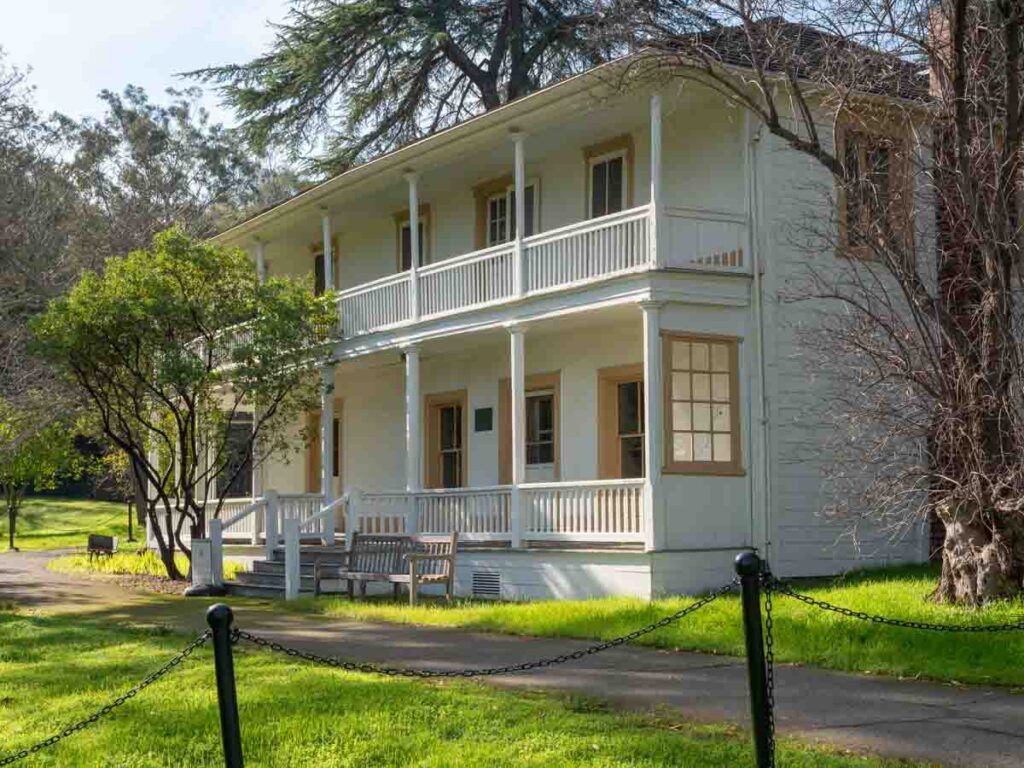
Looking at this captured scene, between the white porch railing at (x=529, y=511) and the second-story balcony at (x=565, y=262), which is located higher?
the second-story balcony at (x=565, y=262)

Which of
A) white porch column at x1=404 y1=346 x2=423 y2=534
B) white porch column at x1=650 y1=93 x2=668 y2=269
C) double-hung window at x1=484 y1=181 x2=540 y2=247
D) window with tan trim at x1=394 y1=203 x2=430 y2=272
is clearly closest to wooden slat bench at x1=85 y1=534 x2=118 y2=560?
window with tan trim at x1=394 y1=203 x2=430 y2=272

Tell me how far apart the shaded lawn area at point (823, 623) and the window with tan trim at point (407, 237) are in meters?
8.28

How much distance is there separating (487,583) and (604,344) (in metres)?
3.77

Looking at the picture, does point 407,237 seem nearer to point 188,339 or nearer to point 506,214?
point 506,214

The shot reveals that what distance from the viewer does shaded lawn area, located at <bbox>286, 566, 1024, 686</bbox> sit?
11.1 metres

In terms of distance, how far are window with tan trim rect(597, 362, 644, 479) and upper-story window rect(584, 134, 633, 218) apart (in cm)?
232

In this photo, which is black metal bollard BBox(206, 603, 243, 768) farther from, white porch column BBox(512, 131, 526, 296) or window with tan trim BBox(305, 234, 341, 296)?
window with tan trim BBox(305, 234, 341, 296)

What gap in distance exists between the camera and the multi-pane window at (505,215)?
71.5 ft

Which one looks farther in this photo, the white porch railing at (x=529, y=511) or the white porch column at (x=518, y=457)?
the white porch column at (x=518, y=457)

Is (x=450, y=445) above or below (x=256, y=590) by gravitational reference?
above

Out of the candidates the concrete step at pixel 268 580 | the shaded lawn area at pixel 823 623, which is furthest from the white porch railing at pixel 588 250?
the concrete step at pixel 268 580

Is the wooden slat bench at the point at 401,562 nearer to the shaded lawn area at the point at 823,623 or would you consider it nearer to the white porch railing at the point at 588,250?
the shaded lawn area at the point at 823,623

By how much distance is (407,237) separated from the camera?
81.5ft

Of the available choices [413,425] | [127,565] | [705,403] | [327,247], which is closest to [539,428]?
[413,425]
